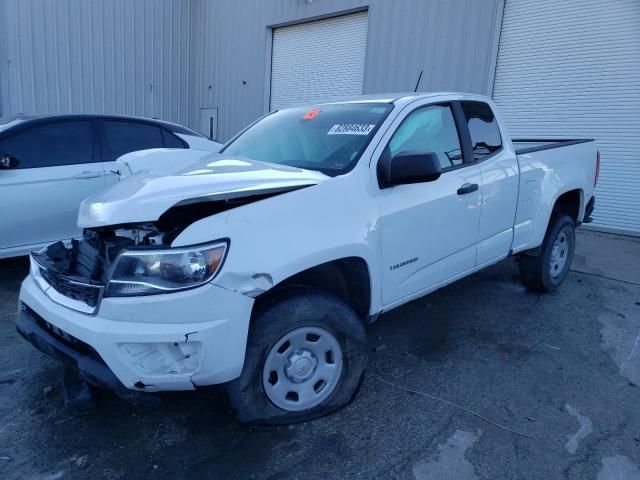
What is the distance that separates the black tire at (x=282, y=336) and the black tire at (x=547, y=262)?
8.96 ft

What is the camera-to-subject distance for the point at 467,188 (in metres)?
3.33

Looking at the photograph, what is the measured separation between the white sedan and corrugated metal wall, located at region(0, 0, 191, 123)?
7.04m

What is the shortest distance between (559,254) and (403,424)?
10.3ft

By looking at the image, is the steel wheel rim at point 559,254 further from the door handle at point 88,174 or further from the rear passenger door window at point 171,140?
the door handle at point 88,174

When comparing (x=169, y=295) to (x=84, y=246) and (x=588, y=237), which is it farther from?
(x=588, y=237)

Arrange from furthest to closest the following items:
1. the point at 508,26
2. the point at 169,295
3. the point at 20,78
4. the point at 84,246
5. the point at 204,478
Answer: the point at 20,78, the point at 508,26, the point at 84,246, the point at 204,478, the point at 169,295

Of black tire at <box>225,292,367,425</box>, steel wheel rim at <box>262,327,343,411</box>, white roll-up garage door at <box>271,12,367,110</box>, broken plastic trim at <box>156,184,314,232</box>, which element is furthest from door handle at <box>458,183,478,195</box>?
white roll-up garage door at <box>271,12,367,110</box>

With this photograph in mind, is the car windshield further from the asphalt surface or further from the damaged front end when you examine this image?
the asphalt surface

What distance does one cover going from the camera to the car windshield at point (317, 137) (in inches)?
112

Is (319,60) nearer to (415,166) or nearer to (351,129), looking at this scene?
(351,129)

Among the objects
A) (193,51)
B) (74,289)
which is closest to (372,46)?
(193,51)

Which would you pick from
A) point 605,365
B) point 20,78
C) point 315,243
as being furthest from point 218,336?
point 20,78

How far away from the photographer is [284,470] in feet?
7.29

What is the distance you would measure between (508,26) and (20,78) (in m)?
10.2
